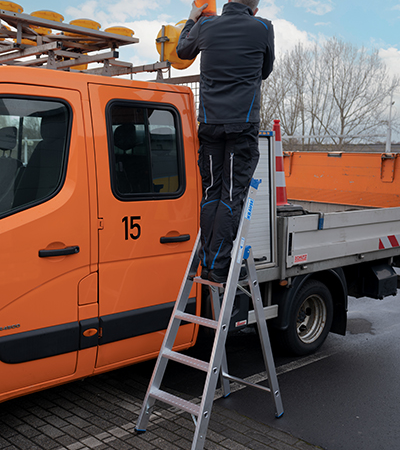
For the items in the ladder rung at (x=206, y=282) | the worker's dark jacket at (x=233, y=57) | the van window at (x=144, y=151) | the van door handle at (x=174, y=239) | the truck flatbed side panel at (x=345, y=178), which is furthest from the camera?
the truck flatbed side panel at (x=345, y=178)

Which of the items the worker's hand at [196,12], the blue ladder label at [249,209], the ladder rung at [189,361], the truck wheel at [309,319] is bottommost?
the truck wheel at [309,319]

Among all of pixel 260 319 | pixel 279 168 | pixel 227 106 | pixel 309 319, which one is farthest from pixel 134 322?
pixel 309 319

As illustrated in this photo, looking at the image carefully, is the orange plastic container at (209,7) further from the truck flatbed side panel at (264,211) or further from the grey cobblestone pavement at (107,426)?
the grey cobblestone pavement at (107,426)

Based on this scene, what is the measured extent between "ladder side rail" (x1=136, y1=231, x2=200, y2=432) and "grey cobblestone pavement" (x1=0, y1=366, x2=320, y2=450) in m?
0.16

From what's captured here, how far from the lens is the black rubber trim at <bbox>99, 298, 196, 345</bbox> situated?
3.42 meters

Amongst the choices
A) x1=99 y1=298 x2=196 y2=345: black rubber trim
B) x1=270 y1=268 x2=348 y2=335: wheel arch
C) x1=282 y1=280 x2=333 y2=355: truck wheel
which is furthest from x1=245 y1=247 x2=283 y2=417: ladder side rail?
x1=282 y1=280 x2=333 y2=355: truck wheel

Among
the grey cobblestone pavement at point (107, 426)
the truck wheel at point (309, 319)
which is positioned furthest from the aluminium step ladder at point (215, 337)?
the truck wheel at point (309, 319)

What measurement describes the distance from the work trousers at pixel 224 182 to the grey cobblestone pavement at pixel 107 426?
117cm

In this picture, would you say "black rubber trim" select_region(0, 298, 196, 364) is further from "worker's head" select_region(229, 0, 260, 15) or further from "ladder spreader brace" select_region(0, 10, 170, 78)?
"worker's head" select_region(229, 0, 260, 15)

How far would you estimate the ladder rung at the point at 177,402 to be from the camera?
3.02m

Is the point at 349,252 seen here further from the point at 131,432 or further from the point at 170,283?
the point at 131,432

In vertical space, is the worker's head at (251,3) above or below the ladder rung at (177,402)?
above

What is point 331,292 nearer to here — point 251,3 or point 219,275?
point 219,275

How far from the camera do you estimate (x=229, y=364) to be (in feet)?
15.6
